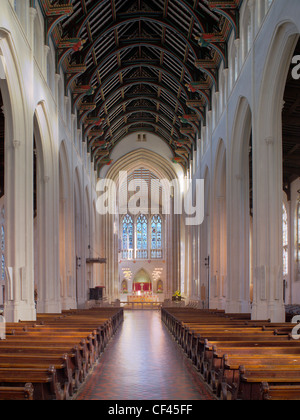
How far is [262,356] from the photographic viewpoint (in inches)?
268

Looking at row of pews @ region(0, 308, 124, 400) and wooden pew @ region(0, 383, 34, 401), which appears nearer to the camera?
wooden pew @ region(0, 383, 34, 401)

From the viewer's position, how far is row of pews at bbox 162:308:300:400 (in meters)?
5.64

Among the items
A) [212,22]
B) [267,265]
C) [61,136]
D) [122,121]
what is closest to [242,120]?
[212,22]

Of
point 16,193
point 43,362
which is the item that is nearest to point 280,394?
point 43,362

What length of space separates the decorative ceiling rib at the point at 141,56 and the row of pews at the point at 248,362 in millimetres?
11134

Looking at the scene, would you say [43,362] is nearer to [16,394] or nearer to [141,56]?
[16,394]

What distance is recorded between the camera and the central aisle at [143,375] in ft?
26.1

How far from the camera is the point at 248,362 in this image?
6570mm

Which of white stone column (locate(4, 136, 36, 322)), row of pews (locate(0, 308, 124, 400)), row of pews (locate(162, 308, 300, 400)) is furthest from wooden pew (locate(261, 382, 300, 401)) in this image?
white stone column (locate(4, 136, 36, 322))

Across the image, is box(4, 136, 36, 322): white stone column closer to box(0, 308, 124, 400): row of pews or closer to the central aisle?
box(0, 308, 124, 400): row of pews

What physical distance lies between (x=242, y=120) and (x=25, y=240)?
8447mm

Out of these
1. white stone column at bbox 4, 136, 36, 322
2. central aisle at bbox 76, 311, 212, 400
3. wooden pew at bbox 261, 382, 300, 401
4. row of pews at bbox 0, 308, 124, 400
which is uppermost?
white stone column at bbox 4, 136, 36, 322

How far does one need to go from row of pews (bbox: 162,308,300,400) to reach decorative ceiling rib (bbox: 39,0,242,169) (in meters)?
11.1

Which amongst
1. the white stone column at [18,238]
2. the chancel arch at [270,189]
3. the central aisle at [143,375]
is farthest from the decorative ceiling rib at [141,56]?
the central aisle at [143,375]
